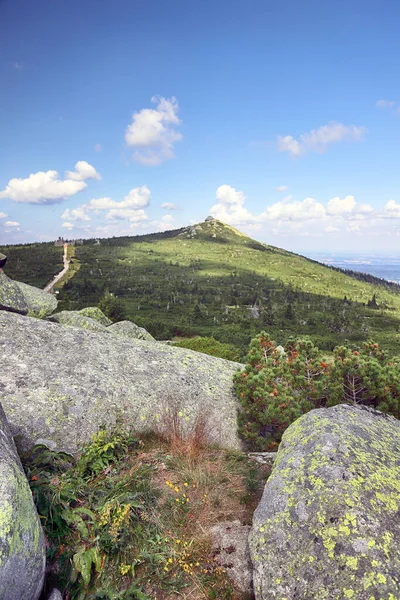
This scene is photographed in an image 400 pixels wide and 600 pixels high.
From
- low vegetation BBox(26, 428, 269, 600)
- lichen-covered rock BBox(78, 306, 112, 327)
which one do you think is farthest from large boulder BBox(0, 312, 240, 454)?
lichen-covered rock BBox(78, 306, 112, 327)

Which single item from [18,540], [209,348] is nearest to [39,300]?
[209,348]

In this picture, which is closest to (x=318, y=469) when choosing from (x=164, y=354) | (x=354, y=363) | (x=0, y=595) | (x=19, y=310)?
(x=0, y=595)

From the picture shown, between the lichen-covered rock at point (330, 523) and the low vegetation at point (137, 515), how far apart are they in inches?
38.7

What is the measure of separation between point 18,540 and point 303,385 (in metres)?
9.20

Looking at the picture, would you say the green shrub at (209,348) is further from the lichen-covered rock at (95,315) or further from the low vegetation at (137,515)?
the low vegetation at (137,515)

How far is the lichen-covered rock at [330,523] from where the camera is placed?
14.7 ft

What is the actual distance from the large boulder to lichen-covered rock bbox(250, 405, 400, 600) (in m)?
4.27

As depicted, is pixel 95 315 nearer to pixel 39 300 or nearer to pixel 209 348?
pixel 39 300

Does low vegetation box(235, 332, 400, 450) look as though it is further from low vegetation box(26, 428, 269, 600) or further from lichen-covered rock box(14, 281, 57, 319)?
lichen-covered rock box(14, 281, 57, 319)

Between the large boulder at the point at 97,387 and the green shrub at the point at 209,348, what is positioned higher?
the large boulder at the point at 97,387

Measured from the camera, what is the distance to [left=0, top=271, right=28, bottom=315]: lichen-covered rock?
18.0m

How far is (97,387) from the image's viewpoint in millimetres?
10477

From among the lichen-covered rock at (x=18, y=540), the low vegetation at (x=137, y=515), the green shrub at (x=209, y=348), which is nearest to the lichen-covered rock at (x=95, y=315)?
the green shrub at (x=209, y=348)

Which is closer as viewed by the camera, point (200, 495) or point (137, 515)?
point (137, 515)
